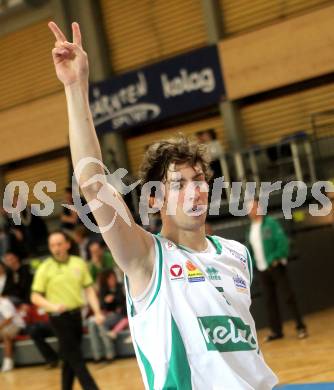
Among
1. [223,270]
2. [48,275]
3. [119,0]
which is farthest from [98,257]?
[223,270]

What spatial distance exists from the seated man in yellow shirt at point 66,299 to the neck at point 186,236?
446 cm

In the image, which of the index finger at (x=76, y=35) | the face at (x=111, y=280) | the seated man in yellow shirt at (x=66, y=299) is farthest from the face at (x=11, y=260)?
the index finger at (x=76, y=35)

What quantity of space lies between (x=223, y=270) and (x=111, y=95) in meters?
13.9

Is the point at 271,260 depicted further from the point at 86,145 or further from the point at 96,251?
the point at 86,145

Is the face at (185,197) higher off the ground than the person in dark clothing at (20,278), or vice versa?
the face at (185,197)

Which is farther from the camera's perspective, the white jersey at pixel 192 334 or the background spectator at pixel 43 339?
the background spectator at pixel 43 339

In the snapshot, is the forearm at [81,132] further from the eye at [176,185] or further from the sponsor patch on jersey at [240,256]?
the sponsor patch on jersey at [240,256]

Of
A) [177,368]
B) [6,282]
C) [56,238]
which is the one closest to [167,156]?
[177,368]

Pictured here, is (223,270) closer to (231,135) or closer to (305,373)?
(305,373)

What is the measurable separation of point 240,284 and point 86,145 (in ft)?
2.50

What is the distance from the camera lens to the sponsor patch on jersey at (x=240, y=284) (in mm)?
2703

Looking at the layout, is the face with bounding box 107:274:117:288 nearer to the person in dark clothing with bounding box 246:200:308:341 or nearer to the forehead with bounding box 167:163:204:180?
the person in dark clothing with bounding box 246:200:308:341

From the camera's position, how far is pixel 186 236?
2.70m

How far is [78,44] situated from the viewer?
2.43 m
